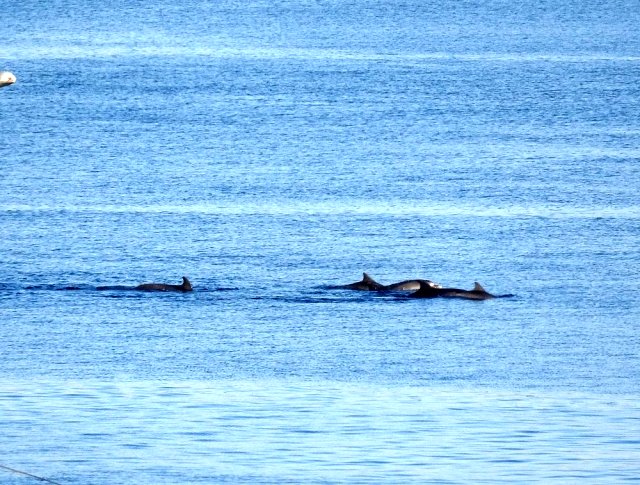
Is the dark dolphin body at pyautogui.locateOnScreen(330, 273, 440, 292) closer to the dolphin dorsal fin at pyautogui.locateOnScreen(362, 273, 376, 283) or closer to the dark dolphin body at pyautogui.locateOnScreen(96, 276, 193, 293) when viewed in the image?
the dolphin dorsal fin at pyautogui.locateOnScreen(362, 273, 376, 283)

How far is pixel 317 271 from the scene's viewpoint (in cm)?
3181

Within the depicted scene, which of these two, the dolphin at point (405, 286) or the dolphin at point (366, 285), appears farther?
the dolphin at point (405, 286)

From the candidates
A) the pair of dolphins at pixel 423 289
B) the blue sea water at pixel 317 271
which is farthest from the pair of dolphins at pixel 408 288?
the blue sea water at pixel 317 271

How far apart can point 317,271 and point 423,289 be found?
2.89m

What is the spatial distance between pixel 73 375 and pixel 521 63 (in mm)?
55218

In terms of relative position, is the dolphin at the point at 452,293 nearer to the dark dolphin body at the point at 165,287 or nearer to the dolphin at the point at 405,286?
the dolphin at the point at 405,286

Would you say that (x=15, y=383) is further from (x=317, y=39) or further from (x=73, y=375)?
(x=317, y=39)

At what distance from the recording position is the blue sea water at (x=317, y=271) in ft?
67.1

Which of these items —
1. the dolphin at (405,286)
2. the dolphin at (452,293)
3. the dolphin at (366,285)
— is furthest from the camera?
the dolphin at (405,286)

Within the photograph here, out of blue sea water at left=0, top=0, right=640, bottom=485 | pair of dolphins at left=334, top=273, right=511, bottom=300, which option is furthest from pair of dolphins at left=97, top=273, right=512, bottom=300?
blue sea water at left=0, top=0, right=640, bottom=485

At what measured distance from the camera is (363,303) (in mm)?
29109

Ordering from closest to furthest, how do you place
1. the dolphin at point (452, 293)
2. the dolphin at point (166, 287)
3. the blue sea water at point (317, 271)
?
the blue sea water at point (317, 271) < the dolphin at point (452, 293) < the dolphin at point (166, 287)

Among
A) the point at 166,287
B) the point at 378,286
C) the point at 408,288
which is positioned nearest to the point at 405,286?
the point at 408,288

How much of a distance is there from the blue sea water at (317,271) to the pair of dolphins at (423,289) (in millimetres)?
233
